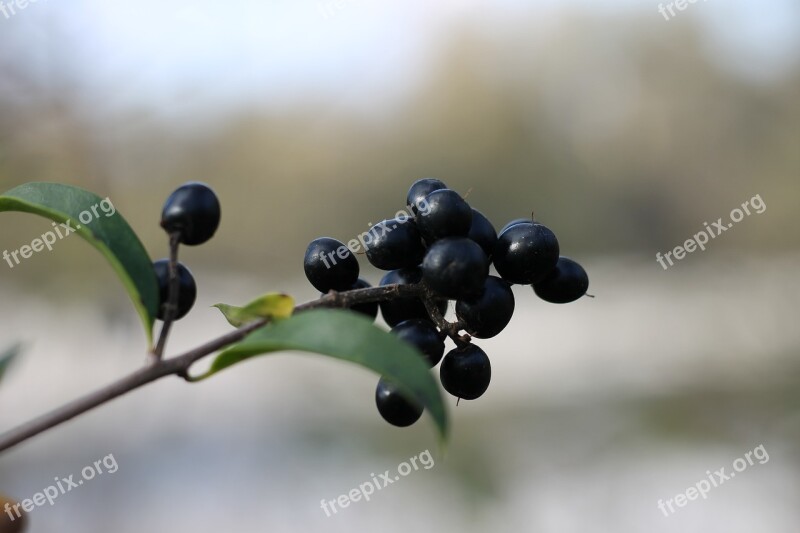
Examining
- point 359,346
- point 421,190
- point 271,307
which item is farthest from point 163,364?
point 421,190

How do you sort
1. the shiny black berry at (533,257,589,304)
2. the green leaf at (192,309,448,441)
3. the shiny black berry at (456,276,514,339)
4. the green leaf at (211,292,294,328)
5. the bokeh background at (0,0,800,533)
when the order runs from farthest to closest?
the bokeh background at (0,0,800,533), the shiny black berry at (533,257,589,304), the shiny black berry at (456,276,514,339), the green leaf at (211,292,294,328), the green leaf at (192,309,448,441)

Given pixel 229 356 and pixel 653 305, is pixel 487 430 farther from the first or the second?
pixel 229 356

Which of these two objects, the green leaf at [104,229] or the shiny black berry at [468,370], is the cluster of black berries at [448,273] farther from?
the green leaf at [104,229]

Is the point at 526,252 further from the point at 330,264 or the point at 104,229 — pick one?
the point at 104,229

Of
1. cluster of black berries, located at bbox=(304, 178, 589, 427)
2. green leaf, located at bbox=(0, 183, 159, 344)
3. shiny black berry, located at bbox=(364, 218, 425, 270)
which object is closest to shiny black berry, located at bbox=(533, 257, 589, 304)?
cluster of black berries, located at bbox=(304, 178, 589, 427)

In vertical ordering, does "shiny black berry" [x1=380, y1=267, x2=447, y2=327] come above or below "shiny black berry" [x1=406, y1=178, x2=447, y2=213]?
below

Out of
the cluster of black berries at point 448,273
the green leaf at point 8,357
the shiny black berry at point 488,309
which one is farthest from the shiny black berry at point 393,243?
the green leaf at point 8,357

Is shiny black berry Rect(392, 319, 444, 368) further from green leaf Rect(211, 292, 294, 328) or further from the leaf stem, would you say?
green leaf Rect(211, 292, 294, 328)
